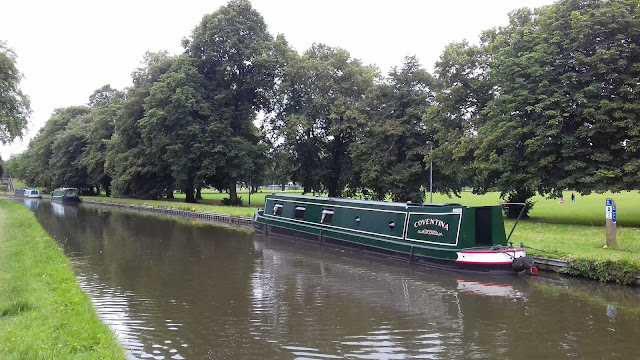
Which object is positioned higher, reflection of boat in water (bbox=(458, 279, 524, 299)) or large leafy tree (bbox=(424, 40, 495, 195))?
large leafy tree (bbox=(424, 40, 495, 195))

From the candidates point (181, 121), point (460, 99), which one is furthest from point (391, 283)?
point (181, 121)

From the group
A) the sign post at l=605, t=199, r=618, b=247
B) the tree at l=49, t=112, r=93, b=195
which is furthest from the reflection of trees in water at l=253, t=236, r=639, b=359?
the tree at l=49, t=112, r=93, b=195

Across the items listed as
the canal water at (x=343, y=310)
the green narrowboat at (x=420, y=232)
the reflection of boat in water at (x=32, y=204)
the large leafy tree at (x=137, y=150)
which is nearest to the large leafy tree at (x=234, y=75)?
the large leafy tree at (x=137, y=150)

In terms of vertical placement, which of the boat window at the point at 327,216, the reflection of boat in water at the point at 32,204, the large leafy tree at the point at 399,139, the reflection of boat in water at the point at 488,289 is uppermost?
the large leafy tree at the point at 399,139

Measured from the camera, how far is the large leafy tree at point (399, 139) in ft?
97.2

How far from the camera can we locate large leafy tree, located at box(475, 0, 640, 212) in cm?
1767

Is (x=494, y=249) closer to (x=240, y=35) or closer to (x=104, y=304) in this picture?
(x=104, y=304)

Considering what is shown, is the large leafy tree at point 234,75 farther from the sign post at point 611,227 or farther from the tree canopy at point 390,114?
the sign post at point 611,227

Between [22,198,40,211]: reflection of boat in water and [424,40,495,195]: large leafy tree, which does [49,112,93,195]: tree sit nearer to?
[22,198,40,211]: reflection of boat in water

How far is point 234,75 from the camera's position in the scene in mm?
38469

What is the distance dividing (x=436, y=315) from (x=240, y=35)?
3300 centimetres

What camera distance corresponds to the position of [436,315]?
8898 millimetres

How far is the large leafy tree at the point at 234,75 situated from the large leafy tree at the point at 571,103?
20.0 m

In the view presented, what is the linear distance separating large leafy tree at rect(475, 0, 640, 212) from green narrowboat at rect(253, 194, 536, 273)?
7130 mm
